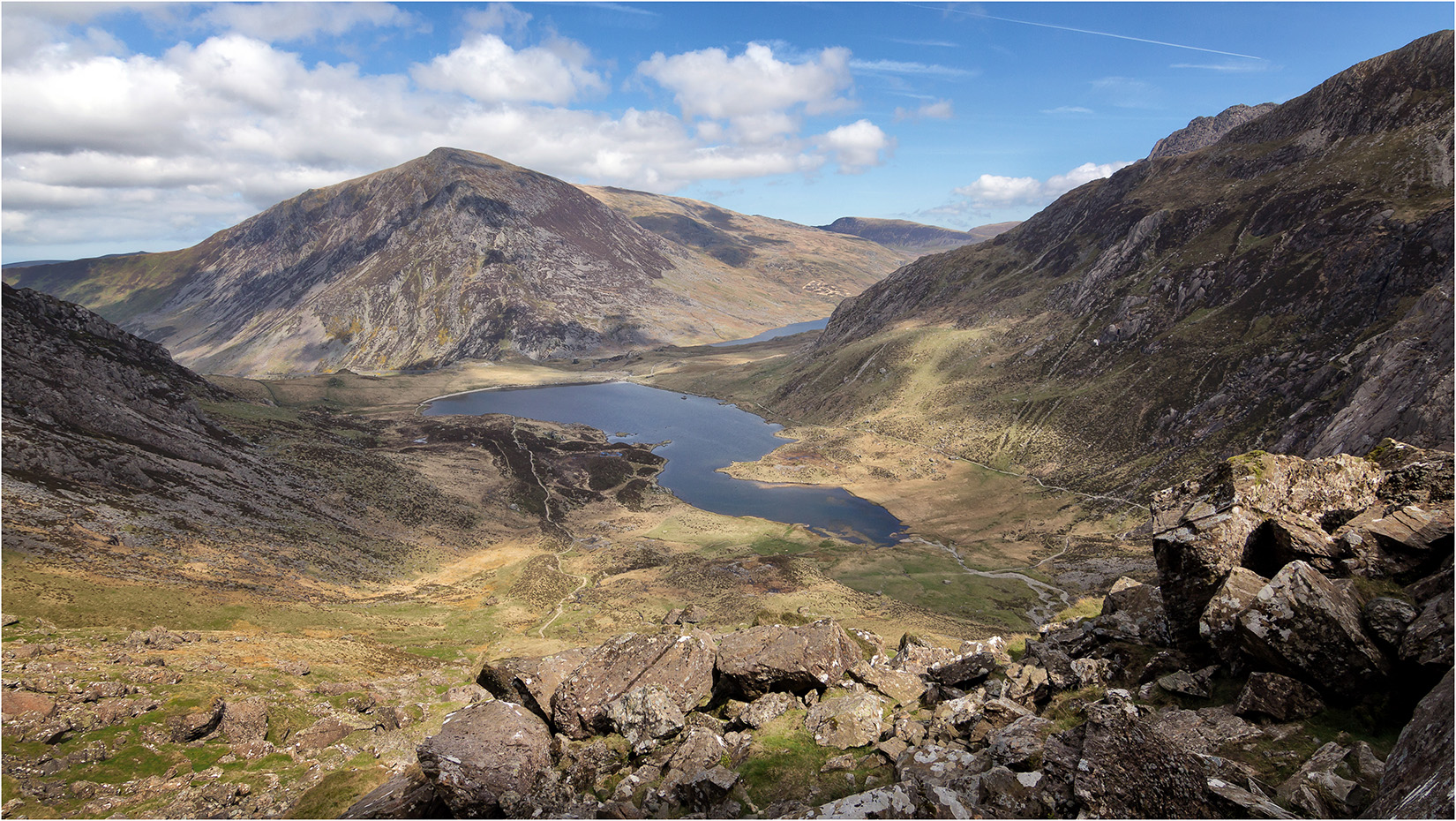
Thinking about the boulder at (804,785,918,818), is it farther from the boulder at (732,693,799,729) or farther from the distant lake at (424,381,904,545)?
the distant lake at (424,381,904,545)

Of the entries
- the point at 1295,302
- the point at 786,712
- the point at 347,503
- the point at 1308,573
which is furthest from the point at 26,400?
the point at 1295,302

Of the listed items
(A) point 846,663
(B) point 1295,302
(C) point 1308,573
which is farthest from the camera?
(B) point 1295,302

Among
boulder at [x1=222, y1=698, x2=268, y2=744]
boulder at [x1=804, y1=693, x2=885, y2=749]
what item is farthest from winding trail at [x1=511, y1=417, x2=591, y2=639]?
boulder at [x1=804, y1=693, x2=885, y2=749]

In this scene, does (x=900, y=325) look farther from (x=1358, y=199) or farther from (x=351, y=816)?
(x=351, y=816)

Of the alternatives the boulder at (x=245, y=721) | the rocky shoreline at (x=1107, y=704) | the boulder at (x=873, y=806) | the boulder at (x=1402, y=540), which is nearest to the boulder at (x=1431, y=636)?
the rocky shoreline at (x=1107, y=704)

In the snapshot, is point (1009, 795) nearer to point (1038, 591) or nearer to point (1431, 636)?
point (1431, 636)

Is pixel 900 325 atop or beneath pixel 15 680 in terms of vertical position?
atop

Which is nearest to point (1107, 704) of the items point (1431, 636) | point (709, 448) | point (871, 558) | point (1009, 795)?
point (1009, 795)

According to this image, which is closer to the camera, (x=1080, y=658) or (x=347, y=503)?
(x=1080, y=658)
